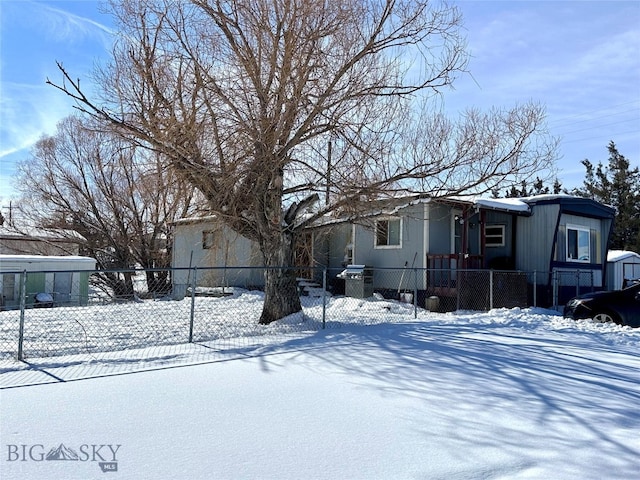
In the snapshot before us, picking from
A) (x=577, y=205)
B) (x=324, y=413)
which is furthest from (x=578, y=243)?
(x=324, y=413)

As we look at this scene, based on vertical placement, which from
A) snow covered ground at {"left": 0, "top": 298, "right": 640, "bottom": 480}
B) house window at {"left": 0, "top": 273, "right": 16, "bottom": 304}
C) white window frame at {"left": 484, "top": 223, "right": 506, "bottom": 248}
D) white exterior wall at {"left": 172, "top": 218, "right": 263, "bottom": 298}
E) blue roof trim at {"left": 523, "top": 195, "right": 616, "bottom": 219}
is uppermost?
blue roof trim at {"left": 523, "top": 195, "right": 616, "bottom": 219}

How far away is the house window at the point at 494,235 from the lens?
17656 millimetres

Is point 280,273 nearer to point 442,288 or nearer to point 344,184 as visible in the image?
point 344,184

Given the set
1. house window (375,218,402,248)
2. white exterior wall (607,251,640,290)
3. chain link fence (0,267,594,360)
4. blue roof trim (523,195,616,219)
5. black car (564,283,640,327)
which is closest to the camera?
chain link fence (0,267,594,360)

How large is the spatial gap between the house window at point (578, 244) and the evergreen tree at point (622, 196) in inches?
680

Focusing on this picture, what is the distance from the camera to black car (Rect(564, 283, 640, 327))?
11000 millimetres

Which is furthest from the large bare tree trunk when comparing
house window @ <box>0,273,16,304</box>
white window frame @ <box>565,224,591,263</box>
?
white window frame @ <box>565,224,591,263</box>

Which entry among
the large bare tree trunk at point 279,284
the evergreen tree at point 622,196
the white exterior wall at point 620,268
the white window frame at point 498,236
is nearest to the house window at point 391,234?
the white window frame at point 498,236

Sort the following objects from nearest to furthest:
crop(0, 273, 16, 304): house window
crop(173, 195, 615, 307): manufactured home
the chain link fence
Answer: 1. the chain link fence
2. crop(0, 273, 16, 304): house window
3. crop(173, 195, 615, 307): manufactured home

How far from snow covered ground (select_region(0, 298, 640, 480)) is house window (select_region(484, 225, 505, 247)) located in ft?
32.7

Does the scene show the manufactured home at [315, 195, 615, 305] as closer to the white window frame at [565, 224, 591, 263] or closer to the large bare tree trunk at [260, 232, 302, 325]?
the white window frame at [565, 224, 591, 263]

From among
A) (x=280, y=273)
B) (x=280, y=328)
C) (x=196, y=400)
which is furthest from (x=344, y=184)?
(x=196, y=400)

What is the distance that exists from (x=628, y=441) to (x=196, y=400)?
3.61 m

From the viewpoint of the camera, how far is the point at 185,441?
3910 mm
